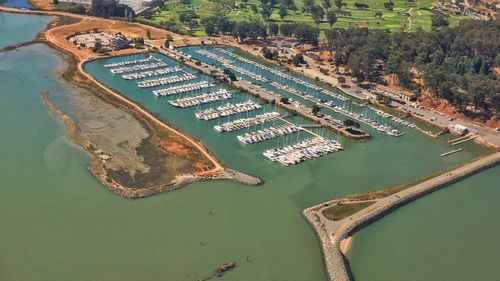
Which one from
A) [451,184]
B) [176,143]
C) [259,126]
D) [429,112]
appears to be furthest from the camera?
[429,112]

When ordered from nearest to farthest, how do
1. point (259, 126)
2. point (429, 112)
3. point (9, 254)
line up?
point (9, 254) → point (259, 126) → point (429, 112)

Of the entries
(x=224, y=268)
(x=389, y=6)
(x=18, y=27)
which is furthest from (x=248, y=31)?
(x=224, y=268)

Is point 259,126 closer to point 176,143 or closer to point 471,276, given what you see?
point 176,143

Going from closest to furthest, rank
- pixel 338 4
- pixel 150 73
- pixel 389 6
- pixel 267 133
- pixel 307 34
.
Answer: pixel 267 133, pixel 150 73, pixel 307 34, pixel 338 4, pixel 389 6

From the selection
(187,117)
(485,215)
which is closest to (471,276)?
(485,215)

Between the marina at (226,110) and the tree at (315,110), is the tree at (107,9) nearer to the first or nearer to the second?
the marina at (226,110)

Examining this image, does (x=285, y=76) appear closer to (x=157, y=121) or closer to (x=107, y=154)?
(x=157, y=121)
